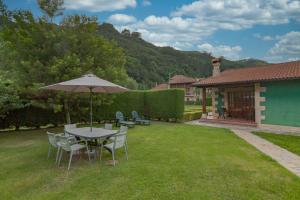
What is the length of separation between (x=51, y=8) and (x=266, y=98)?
1245 centimetres

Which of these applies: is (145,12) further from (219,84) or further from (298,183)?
(298,183)

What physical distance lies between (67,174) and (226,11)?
1654 centimetres

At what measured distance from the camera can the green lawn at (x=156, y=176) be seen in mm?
3922

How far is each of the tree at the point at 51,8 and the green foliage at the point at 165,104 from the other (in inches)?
338

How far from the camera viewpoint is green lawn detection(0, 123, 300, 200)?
3922 millimetres

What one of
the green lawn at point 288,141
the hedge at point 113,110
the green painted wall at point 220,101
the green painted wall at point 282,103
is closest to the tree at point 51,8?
the hedge at point 113,110

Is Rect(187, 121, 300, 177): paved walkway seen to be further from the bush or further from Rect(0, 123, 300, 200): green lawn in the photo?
the bush

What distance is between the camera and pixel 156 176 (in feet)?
15.6

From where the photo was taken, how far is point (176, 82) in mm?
48375

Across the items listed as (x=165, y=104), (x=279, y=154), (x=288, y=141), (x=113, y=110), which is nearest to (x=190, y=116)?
(x=165, y=104)

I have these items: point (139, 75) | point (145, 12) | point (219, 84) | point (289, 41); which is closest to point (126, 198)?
point (219, 84)

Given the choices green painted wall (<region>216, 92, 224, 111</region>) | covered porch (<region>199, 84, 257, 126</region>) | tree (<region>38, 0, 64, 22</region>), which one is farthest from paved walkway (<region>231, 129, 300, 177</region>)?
tree (<region>38, 0, 64, 22</region>)

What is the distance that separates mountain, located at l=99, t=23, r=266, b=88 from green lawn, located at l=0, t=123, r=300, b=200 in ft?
144

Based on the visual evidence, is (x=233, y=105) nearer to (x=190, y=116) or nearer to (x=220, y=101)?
(x=220, y=101)
